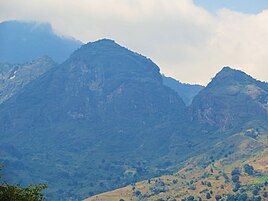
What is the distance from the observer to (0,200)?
83250mm

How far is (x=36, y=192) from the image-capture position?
92062mm

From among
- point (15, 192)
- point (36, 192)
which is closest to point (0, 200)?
point (15, 192)

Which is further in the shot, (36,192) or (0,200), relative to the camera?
(36,192)

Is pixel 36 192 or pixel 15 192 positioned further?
pixel 36 192

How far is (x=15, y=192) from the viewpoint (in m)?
86.1

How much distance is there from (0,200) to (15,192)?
3.37 m

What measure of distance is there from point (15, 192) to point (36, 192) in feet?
21.3

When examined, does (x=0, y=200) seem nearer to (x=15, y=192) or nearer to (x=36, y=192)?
(x=15, y=192)

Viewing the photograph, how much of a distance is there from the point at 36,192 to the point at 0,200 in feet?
31.7
